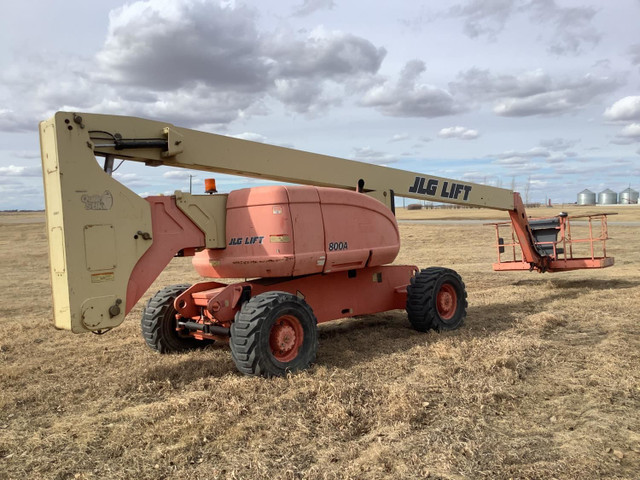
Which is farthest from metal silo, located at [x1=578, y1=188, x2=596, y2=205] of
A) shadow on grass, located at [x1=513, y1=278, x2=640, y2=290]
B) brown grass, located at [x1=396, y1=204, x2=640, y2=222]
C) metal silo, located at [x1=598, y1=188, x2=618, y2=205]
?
shadow on grass, located at [x1=513, y1=278, x2=640, y2=290]

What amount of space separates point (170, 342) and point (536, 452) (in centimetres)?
495

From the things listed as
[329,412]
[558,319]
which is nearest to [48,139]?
[329,412]

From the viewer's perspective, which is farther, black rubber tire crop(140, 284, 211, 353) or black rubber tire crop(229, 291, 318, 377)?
black rubber tire crop(140, 284, 211, 353)

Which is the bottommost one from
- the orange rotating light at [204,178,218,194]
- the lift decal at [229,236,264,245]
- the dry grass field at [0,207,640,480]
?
the dry grass field at [0,207,640,480]

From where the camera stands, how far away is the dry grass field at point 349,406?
4.03m

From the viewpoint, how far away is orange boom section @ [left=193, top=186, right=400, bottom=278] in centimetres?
669

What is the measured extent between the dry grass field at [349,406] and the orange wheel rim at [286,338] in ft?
1.12

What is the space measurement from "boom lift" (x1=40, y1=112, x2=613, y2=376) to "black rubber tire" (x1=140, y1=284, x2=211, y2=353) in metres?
0.02

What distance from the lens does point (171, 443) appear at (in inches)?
174

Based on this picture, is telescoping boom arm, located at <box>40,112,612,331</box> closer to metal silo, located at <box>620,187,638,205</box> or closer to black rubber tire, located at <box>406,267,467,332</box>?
black rubber tire, located at <box>406,267,467,332</box>

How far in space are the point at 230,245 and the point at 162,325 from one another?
1.53 metres

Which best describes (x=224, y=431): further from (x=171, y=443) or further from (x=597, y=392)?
(x=597, y=392)

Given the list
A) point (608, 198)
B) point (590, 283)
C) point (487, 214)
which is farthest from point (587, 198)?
point (590, 283)

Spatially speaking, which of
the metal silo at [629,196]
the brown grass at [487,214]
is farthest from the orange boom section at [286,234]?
the metal silo at [629,196]
